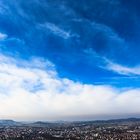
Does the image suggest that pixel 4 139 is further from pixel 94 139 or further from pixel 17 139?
pixel 94 139

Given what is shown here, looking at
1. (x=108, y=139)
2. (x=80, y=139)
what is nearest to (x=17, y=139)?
(x=80, y=139)

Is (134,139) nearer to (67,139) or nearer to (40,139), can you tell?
(67,139)

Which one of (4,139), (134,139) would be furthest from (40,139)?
(134,139)

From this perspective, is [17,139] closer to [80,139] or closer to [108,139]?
[80,139]

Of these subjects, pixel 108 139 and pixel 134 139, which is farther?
pixel 108 139

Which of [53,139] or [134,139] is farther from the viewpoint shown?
[53,139]

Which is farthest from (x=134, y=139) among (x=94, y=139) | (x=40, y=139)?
(x=40, y=139)

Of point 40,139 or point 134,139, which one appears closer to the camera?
point 134,139
